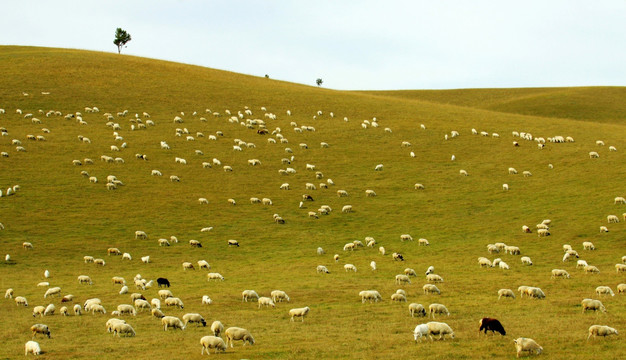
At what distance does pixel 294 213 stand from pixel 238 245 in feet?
25.4

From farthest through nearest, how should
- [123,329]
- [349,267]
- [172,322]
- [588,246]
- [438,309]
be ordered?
[588,246], [349,267], [438,309], [172,322], [123,329]

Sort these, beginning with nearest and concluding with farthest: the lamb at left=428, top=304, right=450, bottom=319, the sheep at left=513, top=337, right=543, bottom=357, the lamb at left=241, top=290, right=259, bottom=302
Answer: the sheep at left=513, top=337, right=543, bottom=357, the lamb at left=428, top=304, right=450, bottom=319, the lamb at left=241, top=290, right=259, bottom=302

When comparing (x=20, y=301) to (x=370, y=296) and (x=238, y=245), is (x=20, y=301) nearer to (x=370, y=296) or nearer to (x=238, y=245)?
(x=370, y=296)

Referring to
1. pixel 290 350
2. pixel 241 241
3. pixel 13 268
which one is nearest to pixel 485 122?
pixel 241 241

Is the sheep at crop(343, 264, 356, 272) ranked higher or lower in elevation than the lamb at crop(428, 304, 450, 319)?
lower

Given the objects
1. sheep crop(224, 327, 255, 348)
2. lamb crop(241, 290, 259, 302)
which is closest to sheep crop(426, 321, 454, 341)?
sheep crop(224, 327, 255, 348)

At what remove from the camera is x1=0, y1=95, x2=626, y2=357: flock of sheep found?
20.0 metres

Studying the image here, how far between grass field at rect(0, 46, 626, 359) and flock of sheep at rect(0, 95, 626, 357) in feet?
1.32

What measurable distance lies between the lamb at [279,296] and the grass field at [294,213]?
20.5 inches

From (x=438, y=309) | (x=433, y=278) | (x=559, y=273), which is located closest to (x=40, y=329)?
(x=438, y=309)

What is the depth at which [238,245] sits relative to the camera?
4056cm

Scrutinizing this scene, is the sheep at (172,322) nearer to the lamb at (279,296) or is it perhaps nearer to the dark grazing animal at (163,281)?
the lamb at (279,296)

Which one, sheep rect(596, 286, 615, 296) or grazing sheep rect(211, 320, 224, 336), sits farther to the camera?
sheep rect(596, 286, 615, 296)

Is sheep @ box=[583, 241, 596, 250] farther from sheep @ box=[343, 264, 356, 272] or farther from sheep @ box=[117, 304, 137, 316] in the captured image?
sheep @ box=[117, 304, 137, 316]
